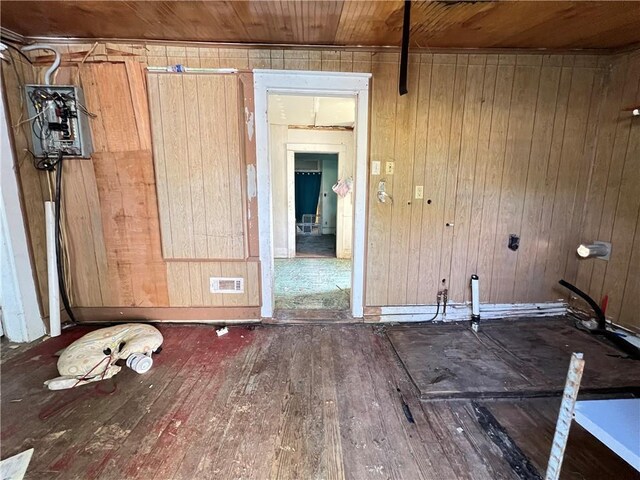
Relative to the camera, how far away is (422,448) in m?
1.55

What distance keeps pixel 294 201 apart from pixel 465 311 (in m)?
3.36

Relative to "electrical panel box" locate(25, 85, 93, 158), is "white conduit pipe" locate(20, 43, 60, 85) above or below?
above

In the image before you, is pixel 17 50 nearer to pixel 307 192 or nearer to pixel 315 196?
pixel 307 192

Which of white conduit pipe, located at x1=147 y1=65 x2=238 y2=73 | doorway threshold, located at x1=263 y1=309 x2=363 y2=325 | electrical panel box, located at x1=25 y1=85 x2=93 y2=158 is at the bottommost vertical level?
doorway threshold, located at x1=263 y1=309 x2=363 y2=325

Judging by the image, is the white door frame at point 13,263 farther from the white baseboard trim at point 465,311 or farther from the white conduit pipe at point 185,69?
the white baseboard trim at point 465,311

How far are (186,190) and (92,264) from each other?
1126 millimetres

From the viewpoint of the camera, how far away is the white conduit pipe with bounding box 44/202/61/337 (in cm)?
251

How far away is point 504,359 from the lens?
2.33 meters

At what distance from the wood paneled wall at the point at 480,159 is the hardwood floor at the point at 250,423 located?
1.00 metres

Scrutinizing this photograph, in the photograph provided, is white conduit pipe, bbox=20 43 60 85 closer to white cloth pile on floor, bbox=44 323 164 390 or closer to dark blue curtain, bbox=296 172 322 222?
white cloth pile on floor, bbox=44 323 164 390

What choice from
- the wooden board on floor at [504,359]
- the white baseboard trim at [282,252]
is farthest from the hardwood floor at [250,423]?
the white baseboard trim at [282,252]

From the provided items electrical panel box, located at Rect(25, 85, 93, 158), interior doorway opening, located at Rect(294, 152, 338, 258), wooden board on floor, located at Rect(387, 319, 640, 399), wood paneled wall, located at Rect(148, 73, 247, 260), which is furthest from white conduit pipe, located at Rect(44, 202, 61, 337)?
interior doorway opening, located at Rect(294, 152, 338, 258)

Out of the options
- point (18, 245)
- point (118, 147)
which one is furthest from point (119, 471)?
point (118, 147)

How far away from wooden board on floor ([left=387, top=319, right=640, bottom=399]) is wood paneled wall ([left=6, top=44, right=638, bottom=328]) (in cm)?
35
